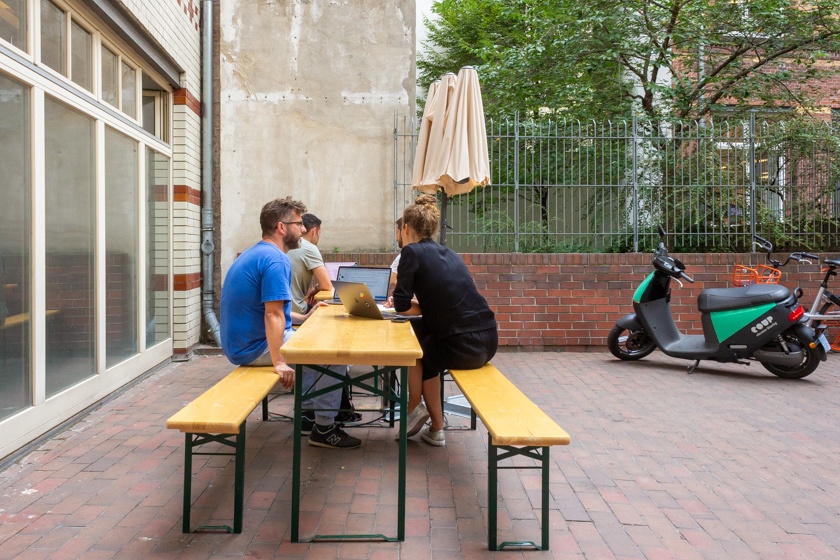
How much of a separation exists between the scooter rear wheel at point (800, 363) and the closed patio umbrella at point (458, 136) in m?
3.67

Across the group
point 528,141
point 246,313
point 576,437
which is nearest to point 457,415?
point 576,437

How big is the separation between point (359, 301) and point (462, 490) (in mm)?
1383

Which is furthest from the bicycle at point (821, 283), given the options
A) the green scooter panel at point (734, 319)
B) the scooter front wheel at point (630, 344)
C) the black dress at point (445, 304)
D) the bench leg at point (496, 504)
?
the bench leg at point (496, 504)

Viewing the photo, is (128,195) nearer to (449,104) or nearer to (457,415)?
(449,104)

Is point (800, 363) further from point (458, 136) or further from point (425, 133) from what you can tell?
point (425, 133)

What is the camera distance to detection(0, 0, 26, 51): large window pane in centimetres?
443

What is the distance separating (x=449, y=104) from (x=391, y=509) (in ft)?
12.5

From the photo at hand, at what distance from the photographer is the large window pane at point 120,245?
6.36 m

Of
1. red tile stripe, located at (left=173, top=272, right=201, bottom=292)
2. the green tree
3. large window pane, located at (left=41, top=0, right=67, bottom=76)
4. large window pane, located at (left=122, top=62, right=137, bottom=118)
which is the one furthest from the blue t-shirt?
the green tree

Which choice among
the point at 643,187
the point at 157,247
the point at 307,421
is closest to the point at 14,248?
the point at 307,421

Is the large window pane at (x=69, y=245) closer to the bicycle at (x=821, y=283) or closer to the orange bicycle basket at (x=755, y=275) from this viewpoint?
the bicycle at (x=821, y=283)

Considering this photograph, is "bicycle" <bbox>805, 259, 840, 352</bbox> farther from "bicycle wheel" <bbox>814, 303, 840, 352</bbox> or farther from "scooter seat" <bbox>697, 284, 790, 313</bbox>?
"scooter seat" <bbox>697, 284, 790, 313</bbox>

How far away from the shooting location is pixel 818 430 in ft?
18.2

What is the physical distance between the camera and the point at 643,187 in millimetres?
9945
